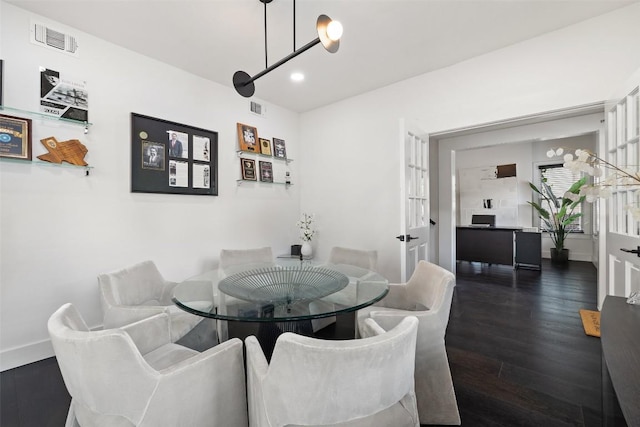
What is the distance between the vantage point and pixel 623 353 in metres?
0.95

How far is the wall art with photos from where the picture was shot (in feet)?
9.22

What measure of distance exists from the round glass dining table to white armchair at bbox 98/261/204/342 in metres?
0.24

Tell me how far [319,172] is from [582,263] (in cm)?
599

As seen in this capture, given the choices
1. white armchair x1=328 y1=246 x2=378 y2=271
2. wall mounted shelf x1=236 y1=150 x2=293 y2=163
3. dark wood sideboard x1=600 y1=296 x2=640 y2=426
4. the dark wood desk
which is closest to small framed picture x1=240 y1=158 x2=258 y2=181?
wall mounted shelf x1=236 y1=150 x2=293 y2=163

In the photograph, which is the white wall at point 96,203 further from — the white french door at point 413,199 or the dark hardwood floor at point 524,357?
the dark hardwood floor at point 524,357

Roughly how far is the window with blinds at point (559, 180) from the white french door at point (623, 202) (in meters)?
4.83

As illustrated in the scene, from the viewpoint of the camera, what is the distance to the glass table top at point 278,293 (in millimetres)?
1487

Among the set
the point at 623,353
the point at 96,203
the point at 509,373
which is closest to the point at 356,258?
the point at 509,373

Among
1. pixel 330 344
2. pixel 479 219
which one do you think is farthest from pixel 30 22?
pixel 479 219

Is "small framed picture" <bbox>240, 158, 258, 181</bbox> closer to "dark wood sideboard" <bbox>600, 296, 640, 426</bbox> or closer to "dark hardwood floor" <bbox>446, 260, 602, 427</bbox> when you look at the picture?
"dark hardwood floor" <bbox>446, 260, 602, 427</bbox>

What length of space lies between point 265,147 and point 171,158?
1278 mm

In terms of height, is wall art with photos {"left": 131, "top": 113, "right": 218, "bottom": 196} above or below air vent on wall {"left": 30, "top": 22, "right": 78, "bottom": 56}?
below

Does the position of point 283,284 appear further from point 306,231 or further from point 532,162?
point 532,162

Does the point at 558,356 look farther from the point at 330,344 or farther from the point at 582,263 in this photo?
the point at 582,263
